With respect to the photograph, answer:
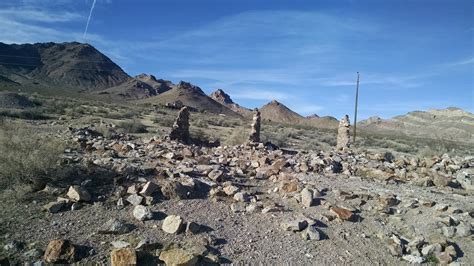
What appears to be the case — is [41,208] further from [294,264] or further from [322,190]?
[322,190]

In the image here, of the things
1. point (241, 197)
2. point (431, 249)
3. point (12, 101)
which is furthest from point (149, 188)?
point (12, 101)

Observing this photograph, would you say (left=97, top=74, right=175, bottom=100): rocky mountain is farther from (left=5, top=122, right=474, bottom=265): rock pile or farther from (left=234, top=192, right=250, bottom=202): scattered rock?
(left=234, top=192, right=250, bottom=202): scattered rock

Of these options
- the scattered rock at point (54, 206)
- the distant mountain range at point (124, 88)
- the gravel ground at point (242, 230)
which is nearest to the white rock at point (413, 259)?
the gravel ground at point (242, 230)

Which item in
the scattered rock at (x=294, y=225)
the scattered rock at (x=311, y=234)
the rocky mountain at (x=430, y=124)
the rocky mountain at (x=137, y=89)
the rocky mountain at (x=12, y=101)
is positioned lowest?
the scattered rock at (x=311, y=234)

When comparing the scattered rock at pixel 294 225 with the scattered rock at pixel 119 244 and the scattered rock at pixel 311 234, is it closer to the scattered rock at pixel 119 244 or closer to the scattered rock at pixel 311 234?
the scattered rock at pixel 311 234

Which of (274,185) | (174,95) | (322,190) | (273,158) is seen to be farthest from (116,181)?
(174,95)

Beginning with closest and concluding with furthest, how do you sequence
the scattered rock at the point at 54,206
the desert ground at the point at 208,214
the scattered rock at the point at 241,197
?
the desert ground at the point at 208,214, the scattered rock at the point at 54,206, the scattered rock at the point at 241,197

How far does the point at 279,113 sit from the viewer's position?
365 ft

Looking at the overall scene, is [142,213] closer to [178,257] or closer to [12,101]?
[178,257]

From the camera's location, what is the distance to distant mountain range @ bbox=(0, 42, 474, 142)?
3944 inches

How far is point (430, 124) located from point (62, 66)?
318 feet

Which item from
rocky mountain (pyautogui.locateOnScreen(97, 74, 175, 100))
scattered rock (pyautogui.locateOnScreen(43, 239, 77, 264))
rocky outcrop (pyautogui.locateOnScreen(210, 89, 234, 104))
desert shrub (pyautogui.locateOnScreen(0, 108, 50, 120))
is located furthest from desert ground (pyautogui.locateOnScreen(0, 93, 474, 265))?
rocky outcrop (pyautogui.locateOnScreen(210, 89, 234, 104))

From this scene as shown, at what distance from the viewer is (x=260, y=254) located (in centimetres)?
649

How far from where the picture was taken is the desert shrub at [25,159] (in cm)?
818
